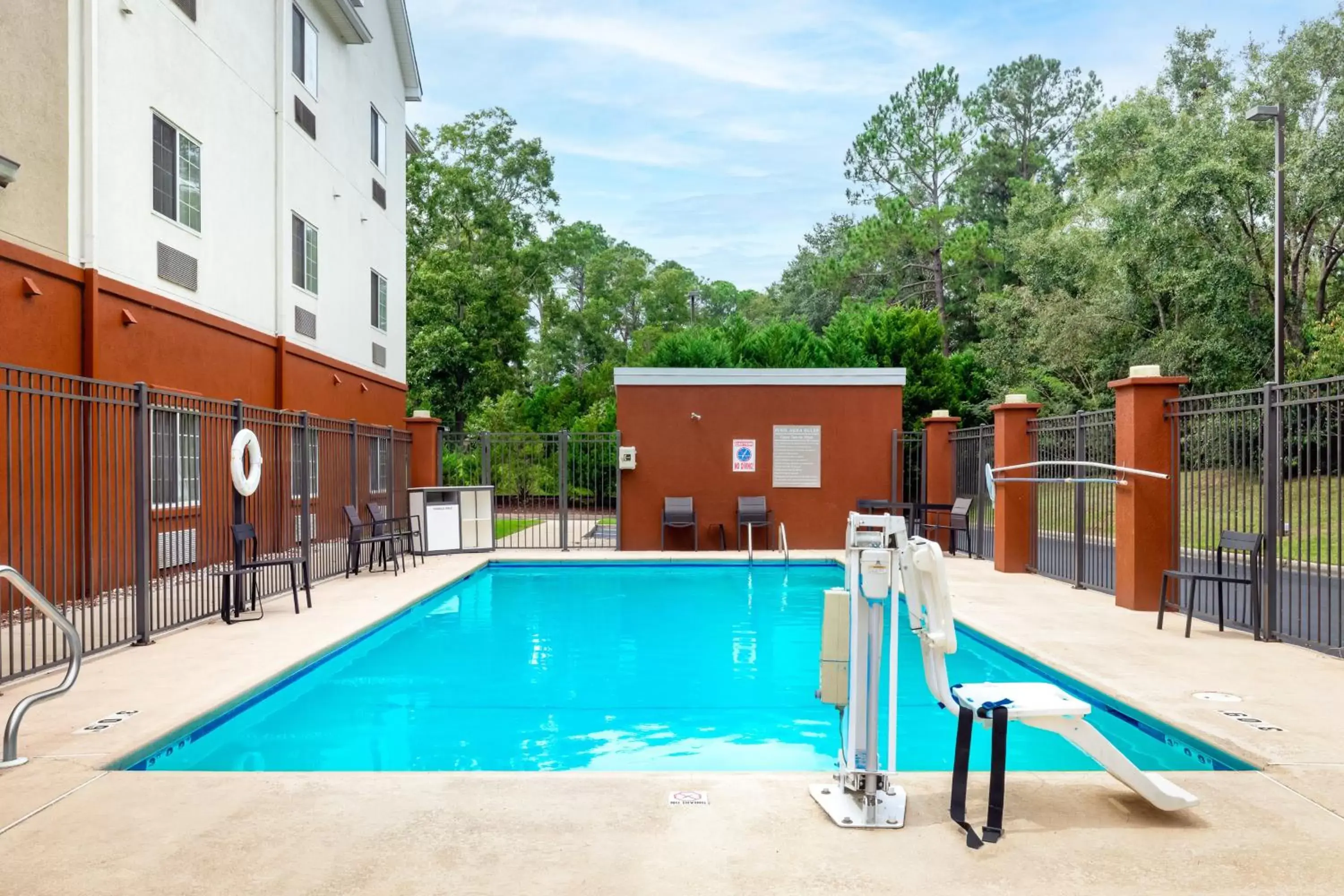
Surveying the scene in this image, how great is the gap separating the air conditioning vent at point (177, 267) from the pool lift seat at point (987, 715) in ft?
30.0

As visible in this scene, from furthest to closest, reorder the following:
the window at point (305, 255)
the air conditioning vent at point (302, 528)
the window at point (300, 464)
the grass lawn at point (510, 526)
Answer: the grass lawn at point (510, 526)
the window at point (305, 255)
the air conditioning vent at point (302, 528)
the window at point (300, 464)

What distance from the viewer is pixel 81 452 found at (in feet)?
25.6

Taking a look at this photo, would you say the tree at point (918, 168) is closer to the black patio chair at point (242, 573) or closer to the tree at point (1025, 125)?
the tree at point (1025, 125)

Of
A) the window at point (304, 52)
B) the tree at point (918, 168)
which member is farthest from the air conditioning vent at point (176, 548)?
the tree at point (918, 168)

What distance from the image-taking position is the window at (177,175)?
9.89 m

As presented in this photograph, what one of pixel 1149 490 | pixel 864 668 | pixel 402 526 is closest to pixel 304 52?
pixel 402 526

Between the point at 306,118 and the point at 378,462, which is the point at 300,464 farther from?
the point at 306,118

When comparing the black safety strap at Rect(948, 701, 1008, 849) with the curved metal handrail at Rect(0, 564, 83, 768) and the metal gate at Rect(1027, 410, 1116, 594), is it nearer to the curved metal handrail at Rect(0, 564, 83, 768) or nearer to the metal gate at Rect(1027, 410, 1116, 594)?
the curved metal handrail at Rect(0, 564, 83, 768)

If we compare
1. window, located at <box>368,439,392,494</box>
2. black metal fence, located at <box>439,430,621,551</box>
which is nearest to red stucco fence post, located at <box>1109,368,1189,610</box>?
black metal fence, located at <box>439,430,621,551</box>

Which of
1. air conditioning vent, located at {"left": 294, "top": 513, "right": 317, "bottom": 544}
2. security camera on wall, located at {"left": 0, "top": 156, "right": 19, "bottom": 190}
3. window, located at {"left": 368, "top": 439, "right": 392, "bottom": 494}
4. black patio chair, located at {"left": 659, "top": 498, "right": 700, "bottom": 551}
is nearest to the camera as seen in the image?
security camera on wall, located at {"left": 0, "top": 156, "right": 19, "bottom": 190}

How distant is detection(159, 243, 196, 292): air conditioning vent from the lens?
9891 millimetres

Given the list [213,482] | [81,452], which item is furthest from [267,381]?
→ [81,452]

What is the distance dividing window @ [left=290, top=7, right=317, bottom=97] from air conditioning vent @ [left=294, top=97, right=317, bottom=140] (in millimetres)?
312

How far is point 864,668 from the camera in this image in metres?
3.53
